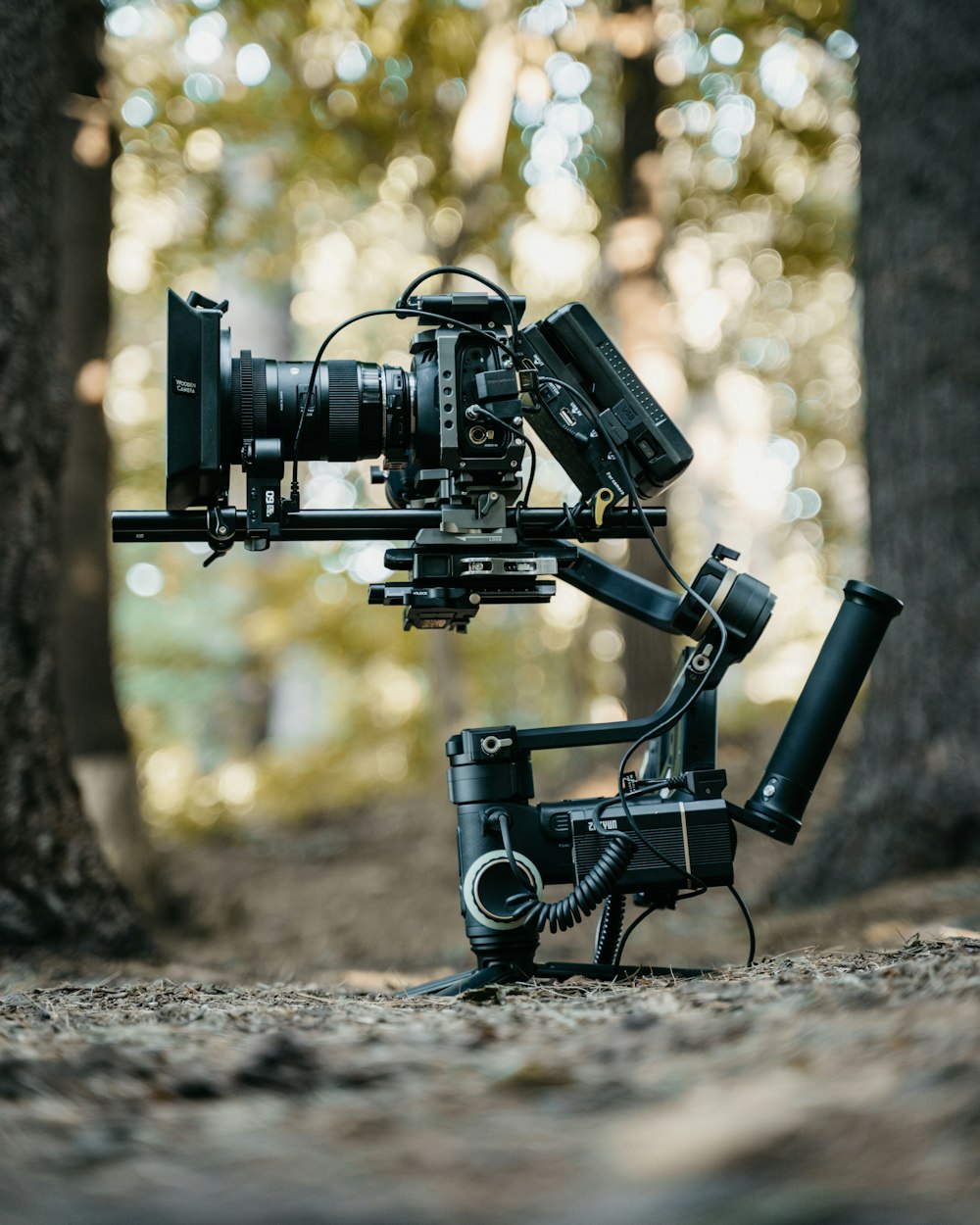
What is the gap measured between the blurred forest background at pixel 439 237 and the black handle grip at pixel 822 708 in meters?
2.66

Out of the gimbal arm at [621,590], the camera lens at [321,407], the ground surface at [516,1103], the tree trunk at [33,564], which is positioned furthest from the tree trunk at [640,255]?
the ground surface at [516,1103]

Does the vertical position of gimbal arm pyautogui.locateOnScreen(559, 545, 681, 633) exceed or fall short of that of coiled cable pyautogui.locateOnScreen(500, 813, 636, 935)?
it exceeds it

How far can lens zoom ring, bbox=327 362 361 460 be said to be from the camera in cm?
289

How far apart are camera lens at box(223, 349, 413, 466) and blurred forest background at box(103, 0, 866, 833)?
7.41 feet

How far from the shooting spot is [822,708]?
2.93 m

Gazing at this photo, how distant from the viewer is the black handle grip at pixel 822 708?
113 inches

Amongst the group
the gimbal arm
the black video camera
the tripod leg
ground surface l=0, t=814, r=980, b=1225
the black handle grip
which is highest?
the black video camera

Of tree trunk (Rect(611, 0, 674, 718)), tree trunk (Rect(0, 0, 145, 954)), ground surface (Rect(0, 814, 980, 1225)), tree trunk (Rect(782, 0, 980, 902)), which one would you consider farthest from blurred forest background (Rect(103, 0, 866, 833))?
ground surface (Rect(0, 814, 980, 1225))

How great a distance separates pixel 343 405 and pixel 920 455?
3.14 meters

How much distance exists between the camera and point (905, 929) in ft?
12.7

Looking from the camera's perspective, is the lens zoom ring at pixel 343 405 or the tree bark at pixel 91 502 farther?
the tree bark at pixel 91 502

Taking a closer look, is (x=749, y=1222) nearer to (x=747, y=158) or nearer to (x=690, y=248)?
(x=747, y=158)

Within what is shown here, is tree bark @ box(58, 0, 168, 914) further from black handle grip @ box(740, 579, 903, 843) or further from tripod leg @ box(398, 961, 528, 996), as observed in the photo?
black handle grip @ box(740, 579, 903, 843)

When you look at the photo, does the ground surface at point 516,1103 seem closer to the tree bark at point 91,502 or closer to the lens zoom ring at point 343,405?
the lens zoom ring at point 343,405
